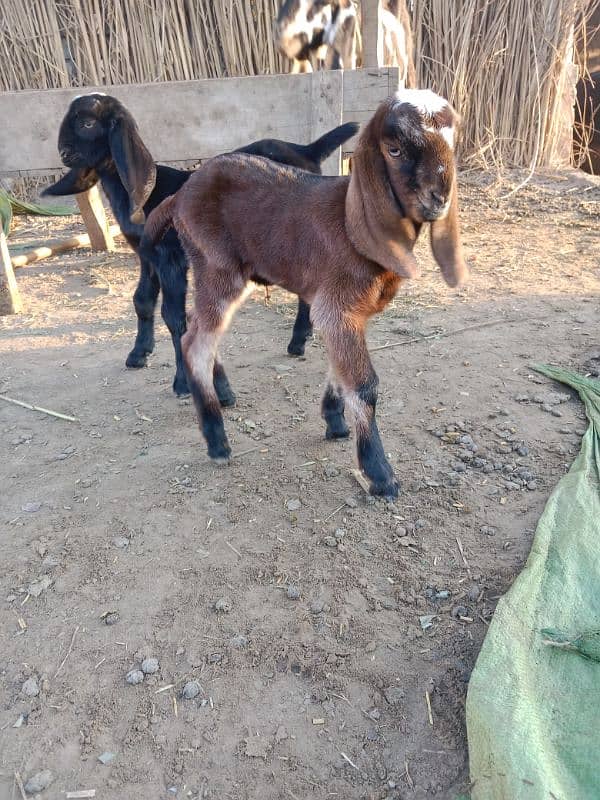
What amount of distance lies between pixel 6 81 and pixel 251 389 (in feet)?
23.2

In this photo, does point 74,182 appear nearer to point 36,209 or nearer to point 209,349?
point 209,349

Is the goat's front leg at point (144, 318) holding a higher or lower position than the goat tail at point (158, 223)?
lower

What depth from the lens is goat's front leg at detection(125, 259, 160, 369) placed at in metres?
4.05

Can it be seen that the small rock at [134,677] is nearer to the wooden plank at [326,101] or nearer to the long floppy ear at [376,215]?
the long floppy ear at [376,215]

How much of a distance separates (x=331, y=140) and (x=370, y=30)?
71.2 inches

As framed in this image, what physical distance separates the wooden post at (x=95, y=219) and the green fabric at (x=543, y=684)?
525 cm

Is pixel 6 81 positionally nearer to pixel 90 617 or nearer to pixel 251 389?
pixel 251 389

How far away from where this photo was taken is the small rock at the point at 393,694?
1.91 m

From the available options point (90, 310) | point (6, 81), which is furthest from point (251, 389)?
point (6, 81)

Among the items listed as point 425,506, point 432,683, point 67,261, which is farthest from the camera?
point 67,261

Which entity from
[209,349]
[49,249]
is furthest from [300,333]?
[49,249]

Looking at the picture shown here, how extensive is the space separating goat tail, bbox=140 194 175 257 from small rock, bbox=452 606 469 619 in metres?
2.17

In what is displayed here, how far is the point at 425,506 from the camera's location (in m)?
2.66

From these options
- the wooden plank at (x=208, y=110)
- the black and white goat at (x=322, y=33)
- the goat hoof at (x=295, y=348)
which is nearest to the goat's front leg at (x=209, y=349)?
the goat hoof at (x=295, y=348)
